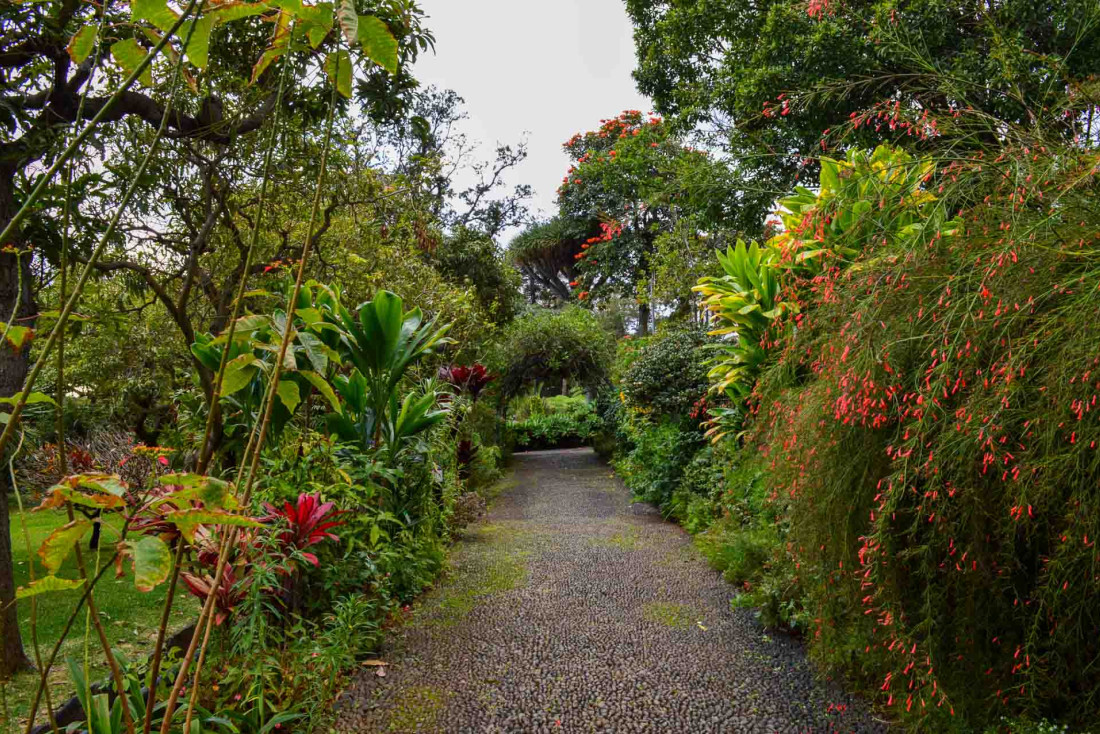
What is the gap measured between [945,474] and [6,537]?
3283mm

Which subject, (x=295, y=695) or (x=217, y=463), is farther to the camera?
(x=217, y=463)

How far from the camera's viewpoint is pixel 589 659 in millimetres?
2857

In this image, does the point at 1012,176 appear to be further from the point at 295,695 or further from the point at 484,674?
the point at 295,695

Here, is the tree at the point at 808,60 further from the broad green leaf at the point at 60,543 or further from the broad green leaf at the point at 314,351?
the broad green leaf at the point at 60,543

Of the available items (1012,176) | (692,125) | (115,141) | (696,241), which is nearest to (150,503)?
(1012,176)

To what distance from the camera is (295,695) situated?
2277mm

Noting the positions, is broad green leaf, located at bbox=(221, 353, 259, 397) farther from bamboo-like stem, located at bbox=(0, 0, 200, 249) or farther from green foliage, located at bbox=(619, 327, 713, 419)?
green foliage, located at bbox=(619, 327, 713, 419)

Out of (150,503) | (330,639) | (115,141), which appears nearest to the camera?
(150,503)

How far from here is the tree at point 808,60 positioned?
5.52 m

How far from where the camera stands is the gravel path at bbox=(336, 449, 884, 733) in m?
2.35

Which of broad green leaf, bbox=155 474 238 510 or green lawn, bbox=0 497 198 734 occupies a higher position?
broad green leaf, bbox=155 474 238 510

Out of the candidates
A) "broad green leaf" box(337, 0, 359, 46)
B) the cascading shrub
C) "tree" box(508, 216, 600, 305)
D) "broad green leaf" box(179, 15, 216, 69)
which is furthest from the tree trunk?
"tree" box(508, 216, 600, 305)

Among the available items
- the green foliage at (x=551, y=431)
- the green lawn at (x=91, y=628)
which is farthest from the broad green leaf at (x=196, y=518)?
the green foliage at (x=551, y=431)

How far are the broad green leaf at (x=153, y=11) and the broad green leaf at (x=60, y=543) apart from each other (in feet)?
1.85
